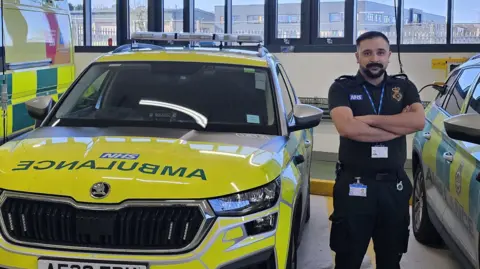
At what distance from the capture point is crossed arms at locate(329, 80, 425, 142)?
302 centimetres

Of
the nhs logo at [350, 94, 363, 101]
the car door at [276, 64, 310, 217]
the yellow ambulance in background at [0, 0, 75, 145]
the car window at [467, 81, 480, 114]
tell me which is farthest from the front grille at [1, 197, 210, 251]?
the yellow ambulance in background at [0, 0, 75, 145]

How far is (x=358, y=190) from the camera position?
120 inches

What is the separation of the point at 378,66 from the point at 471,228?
3.03 feet

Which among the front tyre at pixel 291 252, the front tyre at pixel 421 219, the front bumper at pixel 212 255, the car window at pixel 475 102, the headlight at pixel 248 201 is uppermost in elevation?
the car window at pixel 475 102

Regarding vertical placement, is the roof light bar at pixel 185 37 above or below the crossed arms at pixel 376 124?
above

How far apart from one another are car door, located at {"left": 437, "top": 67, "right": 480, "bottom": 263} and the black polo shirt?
353 millimetres

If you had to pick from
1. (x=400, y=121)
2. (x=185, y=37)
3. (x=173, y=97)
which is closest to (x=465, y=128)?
(x=400, y=121)

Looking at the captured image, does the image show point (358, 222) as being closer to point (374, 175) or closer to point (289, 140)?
point (374, 175)

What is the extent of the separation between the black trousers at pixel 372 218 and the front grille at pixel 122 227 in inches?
38.2

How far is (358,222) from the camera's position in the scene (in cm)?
311

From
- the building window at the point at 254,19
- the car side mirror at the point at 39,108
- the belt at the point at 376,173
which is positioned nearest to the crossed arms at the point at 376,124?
the belt at the point at 376,173

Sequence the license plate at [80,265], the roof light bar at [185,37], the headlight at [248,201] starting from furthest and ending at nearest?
the roof light bar at [185,37] → the headlight at [248,201] → the license plate at [80,265]

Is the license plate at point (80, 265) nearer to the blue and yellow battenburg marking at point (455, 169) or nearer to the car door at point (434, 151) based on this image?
the blue and yellow battenburg marking at point (455, 169)

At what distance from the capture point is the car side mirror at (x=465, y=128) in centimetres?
269
